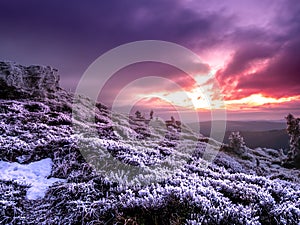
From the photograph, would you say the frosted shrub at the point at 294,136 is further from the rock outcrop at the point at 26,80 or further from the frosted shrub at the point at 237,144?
the rock outcrop at the point at 26,80

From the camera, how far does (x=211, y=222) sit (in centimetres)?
491

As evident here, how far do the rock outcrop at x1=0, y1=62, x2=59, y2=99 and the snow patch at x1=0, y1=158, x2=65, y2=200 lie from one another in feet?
78.0

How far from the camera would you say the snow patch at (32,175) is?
7.69 metres

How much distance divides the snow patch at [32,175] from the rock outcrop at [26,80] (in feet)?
78.0

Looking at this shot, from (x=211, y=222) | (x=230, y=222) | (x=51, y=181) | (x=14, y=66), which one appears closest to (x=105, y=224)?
(x=211, y=222)

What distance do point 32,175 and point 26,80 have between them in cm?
2988

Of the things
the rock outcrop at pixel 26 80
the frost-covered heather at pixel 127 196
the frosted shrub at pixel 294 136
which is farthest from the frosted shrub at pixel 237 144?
the rock outcrop at pixel 26 80

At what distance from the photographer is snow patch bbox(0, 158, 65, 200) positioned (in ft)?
25.2

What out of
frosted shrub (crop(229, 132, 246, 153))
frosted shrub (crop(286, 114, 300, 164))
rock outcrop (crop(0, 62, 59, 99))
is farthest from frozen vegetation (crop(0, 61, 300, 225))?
frosted shrub (crop(286, 114, 300, 164))

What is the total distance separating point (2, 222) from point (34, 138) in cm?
886

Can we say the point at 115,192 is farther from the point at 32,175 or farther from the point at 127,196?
the point at 32,175

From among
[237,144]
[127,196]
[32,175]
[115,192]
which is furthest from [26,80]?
[127,196]

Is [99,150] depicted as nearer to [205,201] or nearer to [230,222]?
[205,201]

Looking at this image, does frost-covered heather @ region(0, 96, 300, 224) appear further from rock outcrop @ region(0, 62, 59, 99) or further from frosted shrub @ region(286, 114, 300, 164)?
frosted shrub @ region(286, 114, 300, 164)
